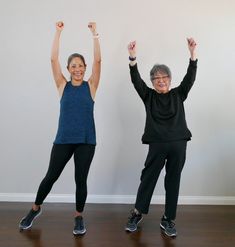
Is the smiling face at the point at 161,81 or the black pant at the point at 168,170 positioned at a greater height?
the smiling face at the point at 161,81

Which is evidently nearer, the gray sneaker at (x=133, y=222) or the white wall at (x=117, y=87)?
the gray sneaker at (x=133, y=222)

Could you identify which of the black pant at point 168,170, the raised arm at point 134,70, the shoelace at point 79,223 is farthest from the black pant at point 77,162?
the raised arm at point 134,70

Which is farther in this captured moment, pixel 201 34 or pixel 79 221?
pixel 201 34

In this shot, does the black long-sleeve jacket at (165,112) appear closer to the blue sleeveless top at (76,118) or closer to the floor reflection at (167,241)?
the blue sleeveless top at (76,118)

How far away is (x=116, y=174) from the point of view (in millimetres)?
3111

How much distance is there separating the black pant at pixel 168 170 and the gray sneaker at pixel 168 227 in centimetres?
4

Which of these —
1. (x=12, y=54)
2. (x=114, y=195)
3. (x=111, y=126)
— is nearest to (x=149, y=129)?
(x=111, y=126)

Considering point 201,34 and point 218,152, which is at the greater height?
point 201,34

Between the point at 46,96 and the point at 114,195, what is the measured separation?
1118mm

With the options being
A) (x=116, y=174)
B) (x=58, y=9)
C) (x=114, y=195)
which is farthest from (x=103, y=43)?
(x=114, y=195)

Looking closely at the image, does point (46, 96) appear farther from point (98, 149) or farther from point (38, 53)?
point (98, 149)

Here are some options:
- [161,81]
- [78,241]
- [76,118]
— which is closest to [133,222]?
[78,241]

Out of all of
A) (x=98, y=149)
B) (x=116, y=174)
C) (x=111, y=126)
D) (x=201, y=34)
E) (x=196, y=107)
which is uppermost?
(x=201, y=34)

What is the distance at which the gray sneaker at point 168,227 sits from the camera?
2340 mm
